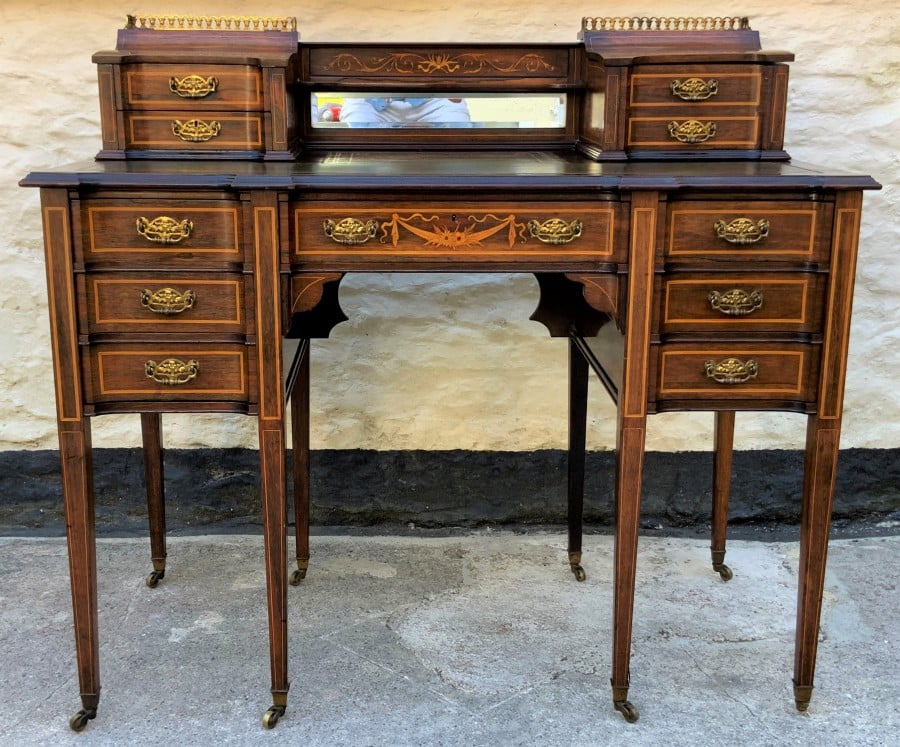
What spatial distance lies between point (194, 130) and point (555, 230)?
0.99 meters

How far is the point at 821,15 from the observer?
3.18m

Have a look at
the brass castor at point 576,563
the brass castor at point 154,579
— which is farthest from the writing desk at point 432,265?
the brass castor at point 576,563

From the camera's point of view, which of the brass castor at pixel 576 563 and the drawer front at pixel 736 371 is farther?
the brass castor at pixel 576 563

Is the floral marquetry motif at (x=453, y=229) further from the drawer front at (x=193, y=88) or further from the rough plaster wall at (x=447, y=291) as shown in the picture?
the rough plaster wall at (x=447, y=291)

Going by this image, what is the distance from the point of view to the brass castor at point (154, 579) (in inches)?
122

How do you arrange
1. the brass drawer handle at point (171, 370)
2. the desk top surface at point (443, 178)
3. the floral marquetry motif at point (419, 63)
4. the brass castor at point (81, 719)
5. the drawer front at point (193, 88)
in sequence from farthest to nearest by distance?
the floral marquetry motif at point (419, 63) < the drawer front at point (193, 88) < the brass castor at point (81, 719) < the brass drawer handle at point (171, 370) < the desk top surface at point (443, 178)

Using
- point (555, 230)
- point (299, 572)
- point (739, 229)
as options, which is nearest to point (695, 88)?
point (739, 229)

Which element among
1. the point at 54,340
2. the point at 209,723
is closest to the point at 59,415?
the point at 54,340

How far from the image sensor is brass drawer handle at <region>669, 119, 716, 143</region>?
2.60 m

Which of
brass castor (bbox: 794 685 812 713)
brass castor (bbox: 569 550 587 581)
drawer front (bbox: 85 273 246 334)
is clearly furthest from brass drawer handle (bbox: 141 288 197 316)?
brass castor (bbox: 794 685 812 713)

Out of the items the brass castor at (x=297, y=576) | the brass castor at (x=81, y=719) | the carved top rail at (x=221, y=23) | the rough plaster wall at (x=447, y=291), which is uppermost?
the carved top rail at (x=221, y=23)

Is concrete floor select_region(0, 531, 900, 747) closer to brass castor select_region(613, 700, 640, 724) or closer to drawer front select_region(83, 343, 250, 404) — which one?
brass castor select_region(613, 700, 640, 724)

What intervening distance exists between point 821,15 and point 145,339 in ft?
7.45

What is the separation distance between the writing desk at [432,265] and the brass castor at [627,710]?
544 millimetres
